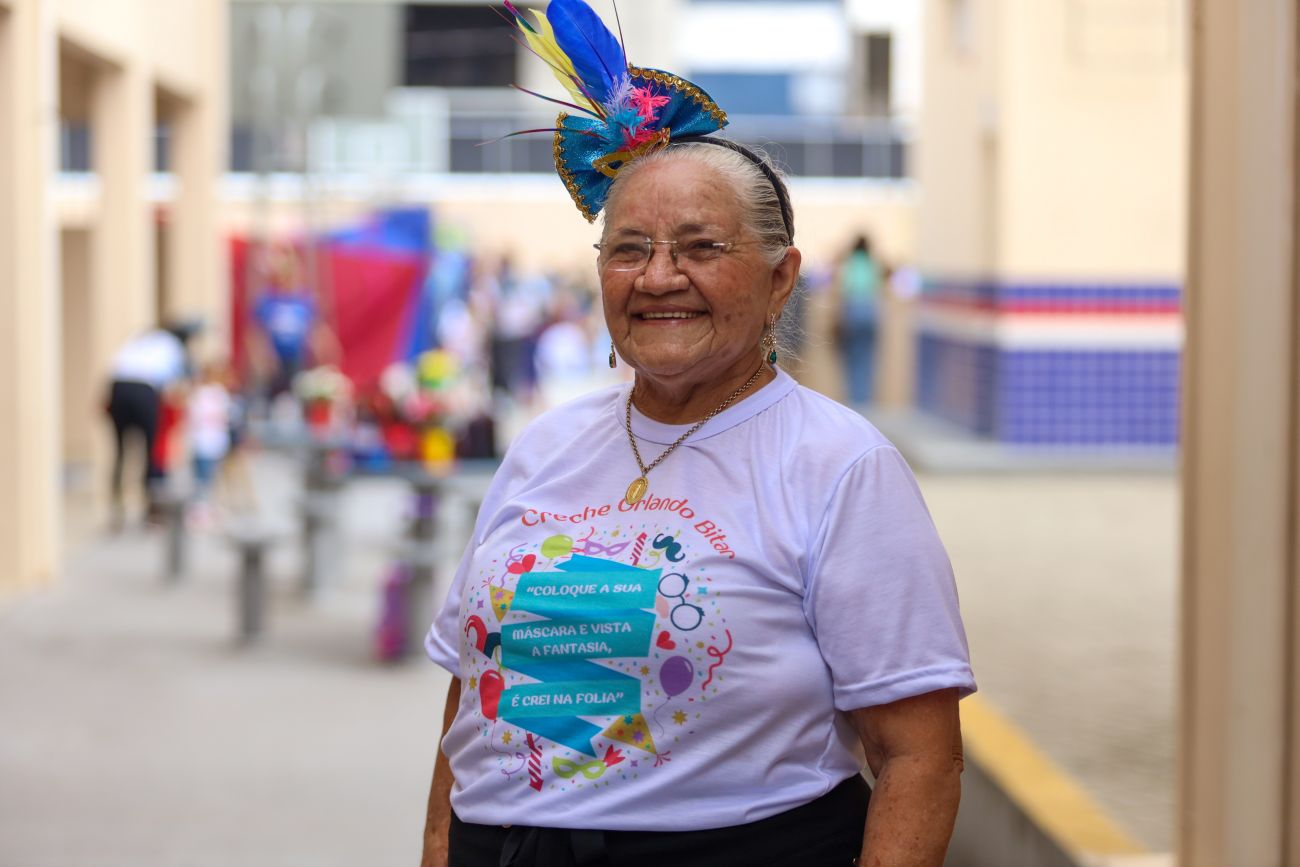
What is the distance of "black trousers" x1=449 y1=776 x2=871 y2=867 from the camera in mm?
2438

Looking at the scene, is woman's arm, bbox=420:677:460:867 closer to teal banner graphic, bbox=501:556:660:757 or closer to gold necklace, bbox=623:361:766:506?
teal banner graphic, bbox=501:556:660:757

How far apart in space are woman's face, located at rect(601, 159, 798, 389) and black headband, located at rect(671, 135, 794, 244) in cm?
7

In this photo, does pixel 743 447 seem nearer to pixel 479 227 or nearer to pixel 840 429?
pixel 840 429

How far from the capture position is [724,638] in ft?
7.88

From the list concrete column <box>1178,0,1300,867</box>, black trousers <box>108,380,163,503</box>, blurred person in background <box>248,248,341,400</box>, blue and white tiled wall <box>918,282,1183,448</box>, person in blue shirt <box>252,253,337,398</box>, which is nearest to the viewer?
concrete column <box>1178,0,1300,867</box>

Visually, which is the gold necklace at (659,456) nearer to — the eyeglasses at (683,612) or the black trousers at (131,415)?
the eyeglasses at (683,612)

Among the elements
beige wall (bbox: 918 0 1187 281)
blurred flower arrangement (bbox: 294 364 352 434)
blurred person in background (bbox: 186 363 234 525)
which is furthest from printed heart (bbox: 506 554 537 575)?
beige wall (bbox: 918 0 1187 281)

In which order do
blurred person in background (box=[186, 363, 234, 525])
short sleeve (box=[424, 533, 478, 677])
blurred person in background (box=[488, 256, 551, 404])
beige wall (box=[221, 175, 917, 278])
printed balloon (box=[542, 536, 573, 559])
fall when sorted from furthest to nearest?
beige wall (box=[221, 175, 917, 278]), blurred person in background (box=[488, 256, 551, 404]), blurred person in background (box=[186, 363, 234, 525]), short sleeve (box=[424, 533, 478, 677]), printed balloon (box=[542, 536, 573, 559])

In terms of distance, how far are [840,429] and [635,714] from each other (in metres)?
0.45

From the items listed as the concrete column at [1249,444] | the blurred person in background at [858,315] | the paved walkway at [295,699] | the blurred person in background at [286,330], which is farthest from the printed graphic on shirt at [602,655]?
the blurred person in background at [858,315]

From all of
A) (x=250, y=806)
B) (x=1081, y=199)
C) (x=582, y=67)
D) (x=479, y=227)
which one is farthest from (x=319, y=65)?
(x=479, y=227)

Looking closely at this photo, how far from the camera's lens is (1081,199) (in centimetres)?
1559

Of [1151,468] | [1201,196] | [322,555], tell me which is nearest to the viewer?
[1201,196]

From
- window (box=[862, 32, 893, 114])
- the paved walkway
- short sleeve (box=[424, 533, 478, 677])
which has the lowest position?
the paved walkway
